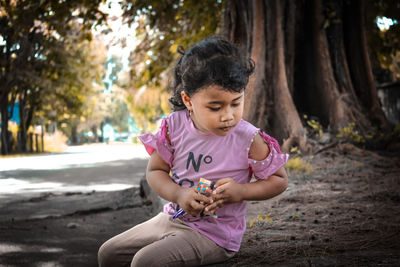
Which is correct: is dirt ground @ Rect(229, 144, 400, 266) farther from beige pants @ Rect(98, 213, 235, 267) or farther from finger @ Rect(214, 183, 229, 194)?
finger @ Rect(214, 183, 229, 194)

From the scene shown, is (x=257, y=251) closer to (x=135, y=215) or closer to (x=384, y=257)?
(x=384, y=257)

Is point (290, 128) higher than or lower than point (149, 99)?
lower

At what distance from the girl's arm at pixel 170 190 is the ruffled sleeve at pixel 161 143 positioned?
0.04 metres

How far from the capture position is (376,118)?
332 inches

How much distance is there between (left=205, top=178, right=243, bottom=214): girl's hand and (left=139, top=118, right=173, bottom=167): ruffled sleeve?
44 centimetres

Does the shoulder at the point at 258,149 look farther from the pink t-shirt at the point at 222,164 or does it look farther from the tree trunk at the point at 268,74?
the tree trunk at the point at 268,74

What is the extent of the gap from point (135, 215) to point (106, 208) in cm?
67

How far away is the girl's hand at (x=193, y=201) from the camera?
216cm

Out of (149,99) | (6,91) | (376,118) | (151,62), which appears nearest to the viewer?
(376,118)

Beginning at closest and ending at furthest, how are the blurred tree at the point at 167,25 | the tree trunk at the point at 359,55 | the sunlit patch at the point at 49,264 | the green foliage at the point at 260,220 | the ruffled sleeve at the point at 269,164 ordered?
the ruffled sleeve at the point at 269,164
the sunlit patch at the point at 49,264
the green foliage at the point at 260,220
the tree trunk at the point at 359,55
the blurred tree at the point at 167,25

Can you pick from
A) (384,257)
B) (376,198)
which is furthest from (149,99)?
(384,257)

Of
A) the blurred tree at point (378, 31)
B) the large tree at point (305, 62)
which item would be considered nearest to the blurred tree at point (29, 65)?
the large tree at point (305, 62)

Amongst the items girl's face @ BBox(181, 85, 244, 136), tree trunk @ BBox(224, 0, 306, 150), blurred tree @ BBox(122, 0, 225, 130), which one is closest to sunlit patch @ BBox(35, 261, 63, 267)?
girl's face @ BBox(181, 85, 244, 136)

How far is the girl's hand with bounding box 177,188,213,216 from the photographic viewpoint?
7.09 feet
